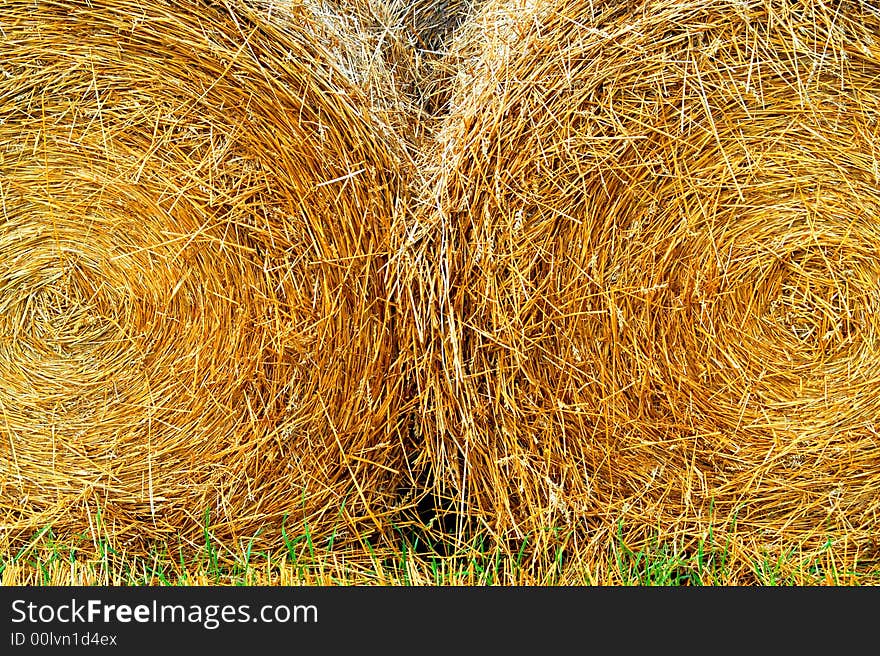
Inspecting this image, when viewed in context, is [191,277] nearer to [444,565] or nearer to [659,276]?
[444,565]

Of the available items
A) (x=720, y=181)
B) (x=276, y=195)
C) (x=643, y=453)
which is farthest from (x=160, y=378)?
(x=720, y=181)

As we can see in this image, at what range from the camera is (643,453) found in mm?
1991

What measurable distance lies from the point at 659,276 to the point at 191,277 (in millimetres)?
923

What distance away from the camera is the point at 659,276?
6.32ft

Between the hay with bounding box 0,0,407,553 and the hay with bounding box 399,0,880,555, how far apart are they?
0.16 m

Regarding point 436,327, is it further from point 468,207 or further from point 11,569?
point 11,569

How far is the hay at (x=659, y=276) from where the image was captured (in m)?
1.86

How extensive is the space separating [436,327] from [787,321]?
2.28ft

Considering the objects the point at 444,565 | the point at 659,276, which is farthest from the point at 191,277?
the point at 659,276

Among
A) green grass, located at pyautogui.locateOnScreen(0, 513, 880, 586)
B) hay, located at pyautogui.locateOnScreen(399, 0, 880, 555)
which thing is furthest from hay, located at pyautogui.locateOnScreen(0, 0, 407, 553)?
hay, located at pyautogui.locateOnScreen(399, 0, 880, 555)

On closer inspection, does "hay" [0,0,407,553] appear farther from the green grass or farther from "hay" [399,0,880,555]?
"hay" [399,0,880,555]

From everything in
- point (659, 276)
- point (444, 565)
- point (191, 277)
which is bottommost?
point (444, 565)

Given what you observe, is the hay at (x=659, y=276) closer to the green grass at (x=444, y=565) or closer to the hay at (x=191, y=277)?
the green grass at (x=444, y=565)

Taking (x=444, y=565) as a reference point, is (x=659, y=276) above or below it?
above
